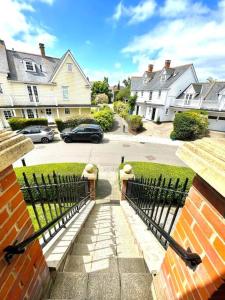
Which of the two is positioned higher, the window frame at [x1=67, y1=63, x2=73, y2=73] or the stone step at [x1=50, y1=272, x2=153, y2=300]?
the window frame at [x1=67, y1=63, x2=73, y2=73]

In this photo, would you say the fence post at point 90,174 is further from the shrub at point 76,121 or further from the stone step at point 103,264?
the shrub at point 76,121

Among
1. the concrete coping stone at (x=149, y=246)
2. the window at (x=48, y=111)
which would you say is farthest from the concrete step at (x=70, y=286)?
the window at (x=48, y=111)

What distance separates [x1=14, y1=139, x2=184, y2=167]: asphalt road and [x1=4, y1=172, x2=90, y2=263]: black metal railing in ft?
17.5

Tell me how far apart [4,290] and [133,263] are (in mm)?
2092

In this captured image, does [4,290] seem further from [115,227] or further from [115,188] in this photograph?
[115,188]

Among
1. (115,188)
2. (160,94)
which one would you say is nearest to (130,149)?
(115,188)

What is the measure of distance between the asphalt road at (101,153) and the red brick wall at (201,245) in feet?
28.4

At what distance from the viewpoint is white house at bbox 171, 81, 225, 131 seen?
60.3 feet

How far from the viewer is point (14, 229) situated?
1293 mm

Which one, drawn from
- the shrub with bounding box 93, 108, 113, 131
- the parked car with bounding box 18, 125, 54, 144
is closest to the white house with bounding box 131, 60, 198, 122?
the shrub with bounding box 93, 108, 113, 131

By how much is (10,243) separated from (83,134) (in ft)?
42.7

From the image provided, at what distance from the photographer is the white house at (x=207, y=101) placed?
1839 centimetres

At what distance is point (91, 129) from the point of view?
1412 cm

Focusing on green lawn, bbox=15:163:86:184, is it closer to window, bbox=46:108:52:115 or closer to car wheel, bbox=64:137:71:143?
car wheel, bbox=64:137:71:143
